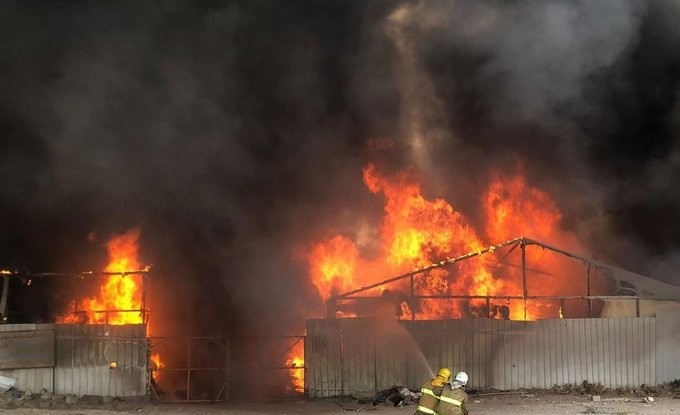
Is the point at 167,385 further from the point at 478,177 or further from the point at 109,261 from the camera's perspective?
the point at 478,177

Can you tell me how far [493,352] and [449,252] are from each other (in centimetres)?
761

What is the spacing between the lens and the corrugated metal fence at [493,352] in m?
18.5

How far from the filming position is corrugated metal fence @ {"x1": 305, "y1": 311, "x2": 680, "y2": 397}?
18469 mm

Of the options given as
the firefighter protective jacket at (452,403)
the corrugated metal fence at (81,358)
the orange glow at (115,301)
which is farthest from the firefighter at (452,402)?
the orange glow at (115,301)

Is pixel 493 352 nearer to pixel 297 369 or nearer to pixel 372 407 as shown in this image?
pixel 372 407

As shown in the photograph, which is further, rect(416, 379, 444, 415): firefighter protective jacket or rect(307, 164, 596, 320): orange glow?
rect(307, 164, 596, 320): orange glow

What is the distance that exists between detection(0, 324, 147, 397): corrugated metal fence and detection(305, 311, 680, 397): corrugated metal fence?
4740 millimetres

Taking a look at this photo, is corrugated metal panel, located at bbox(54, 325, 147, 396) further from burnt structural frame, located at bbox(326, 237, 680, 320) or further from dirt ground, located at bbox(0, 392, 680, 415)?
burnt structural frame, located at bbox(326, 237, 680, 320)

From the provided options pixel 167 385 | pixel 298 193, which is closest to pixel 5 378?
pixel 167 385

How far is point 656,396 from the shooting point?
59.8ft

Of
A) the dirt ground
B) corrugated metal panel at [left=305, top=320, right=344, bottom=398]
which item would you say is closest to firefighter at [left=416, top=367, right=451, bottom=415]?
the dirt ground

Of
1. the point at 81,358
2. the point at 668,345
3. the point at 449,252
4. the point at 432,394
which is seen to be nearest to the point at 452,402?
the point at 432,394

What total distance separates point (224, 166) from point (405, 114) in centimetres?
875

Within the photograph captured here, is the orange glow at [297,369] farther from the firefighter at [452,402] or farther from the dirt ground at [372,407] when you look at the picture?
the firefighter at [452,402]
